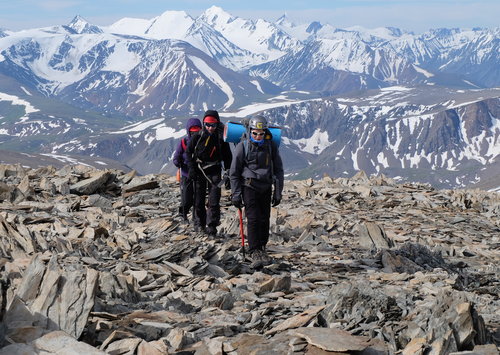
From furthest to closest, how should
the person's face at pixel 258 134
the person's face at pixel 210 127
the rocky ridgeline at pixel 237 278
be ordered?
the person's face at pixel 210 127 < the person's face at pixel 258 134 < the rocky ridgeline at pixel 237 278

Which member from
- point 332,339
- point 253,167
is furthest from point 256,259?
point 332,339

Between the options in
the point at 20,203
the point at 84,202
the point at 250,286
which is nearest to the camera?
the point at 250,286

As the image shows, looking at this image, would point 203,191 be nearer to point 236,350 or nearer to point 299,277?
point 299,277

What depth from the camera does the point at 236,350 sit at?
8188mm

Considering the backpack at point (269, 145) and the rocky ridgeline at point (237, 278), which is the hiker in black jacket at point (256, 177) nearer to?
the backpack at point (269, 145)

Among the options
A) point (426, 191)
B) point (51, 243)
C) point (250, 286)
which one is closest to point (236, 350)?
point (250, 286)

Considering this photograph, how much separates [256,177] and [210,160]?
3724 millimetres

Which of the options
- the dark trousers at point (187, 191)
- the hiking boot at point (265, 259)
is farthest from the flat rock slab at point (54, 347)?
the dark trousers at point (187, 191)

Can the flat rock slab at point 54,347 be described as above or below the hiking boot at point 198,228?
above

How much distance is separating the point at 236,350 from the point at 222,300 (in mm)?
2916

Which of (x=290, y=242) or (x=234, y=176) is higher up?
(x=234, y=176)

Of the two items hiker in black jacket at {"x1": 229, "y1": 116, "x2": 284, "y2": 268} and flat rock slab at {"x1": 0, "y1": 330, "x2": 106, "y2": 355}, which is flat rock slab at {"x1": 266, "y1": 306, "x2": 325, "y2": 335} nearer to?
flat rock slab at {"x1": 0, "y1": 330, "x2": 106, "y2": 355}

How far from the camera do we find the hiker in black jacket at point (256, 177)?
1462 centimetres

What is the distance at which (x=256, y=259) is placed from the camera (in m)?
15.0
